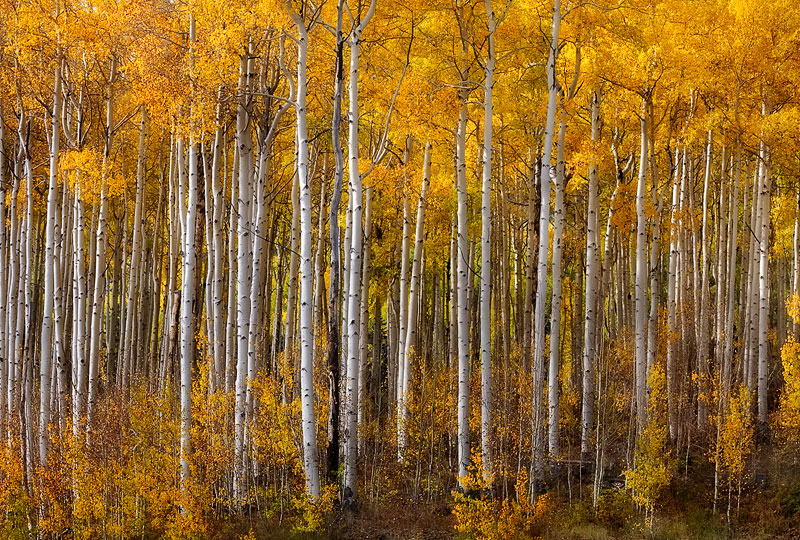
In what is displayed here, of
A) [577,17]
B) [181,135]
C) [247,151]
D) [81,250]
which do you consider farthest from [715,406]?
[81,250]

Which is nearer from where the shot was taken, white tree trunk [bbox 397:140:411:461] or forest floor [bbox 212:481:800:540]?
forest floor [bbox 212:481:800:540]

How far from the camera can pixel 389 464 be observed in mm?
12875

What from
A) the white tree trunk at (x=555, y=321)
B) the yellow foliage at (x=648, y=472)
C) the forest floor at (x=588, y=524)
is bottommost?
the forest floor at (x=588, y=524)

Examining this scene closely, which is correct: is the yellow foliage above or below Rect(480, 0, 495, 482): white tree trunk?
below

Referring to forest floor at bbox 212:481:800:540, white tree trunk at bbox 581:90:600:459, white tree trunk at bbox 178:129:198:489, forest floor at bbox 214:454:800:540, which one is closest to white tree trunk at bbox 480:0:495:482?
forest floor at bbox 214:454:800:540

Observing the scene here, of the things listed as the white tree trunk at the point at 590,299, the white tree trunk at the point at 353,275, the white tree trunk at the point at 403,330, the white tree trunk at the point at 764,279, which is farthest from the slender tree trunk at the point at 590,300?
the white tree trunk at the point at 353,275

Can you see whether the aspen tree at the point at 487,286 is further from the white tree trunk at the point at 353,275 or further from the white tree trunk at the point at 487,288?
the white tree trunk at the point at 353,275

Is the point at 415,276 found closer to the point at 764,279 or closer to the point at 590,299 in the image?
the point at 590,299

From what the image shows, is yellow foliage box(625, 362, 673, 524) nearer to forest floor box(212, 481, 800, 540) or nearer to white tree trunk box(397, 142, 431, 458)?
forest floor box(212, 481, 800, 540)

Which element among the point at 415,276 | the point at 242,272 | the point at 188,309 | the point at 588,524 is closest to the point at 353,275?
the point at 242,272

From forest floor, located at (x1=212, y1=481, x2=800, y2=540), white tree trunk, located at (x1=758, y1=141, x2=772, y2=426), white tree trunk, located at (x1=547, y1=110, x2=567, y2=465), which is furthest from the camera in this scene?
white tree trunk, located at (x1=758, y1=141, x2=772, y2=426)

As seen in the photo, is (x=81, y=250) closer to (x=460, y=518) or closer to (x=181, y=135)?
(x=181, y=135)

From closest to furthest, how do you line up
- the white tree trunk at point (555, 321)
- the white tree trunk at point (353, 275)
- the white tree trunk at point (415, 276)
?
the white tree trunk at point (353, 275)
the white tree trunk at point (555, 321)
the white tree trunk at point (415, 276)

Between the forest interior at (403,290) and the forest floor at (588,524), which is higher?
the forest interior at (403,290)
